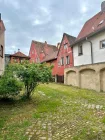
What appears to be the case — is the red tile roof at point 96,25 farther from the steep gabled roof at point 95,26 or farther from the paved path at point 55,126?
the paved path at point 55,126

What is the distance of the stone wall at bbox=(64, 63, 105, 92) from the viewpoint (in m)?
13.0

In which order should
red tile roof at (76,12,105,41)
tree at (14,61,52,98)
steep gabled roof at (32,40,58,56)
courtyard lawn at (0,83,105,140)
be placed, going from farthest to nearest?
steep gabled roof at (32,40,58,56), red tile roof at (76,12,105,41), tree at (14,61,52,98), courtyard lawn at (0,83,105,140)

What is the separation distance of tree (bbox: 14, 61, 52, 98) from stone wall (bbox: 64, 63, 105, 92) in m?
6.07

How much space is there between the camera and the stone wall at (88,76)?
512 inches

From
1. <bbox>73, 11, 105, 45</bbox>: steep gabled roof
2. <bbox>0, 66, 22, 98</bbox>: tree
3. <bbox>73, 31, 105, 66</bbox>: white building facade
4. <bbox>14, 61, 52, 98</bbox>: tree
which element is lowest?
<bbox>0, 66, 22, 98</bbox>: tree

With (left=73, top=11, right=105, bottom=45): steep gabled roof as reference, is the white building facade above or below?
below

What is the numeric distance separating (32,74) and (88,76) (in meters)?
8.07

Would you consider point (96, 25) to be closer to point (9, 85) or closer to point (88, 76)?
point (88, 76)

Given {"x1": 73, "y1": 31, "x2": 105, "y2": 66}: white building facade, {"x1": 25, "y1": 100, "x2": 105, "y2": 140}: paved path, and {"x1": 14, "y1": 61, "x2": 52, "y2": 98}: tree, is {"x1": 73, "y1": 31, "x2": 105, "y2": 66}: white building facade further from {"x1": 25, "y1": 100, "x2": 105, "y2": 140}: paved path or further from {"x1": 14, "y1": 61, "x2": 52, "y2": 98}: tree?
{"x1": 25, "y1": 100, "x2": 105, "y2": 140}: paved path

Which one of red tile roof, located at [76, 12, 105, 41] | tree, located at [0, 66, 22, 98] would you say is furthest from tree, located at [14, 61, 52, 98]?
red tile roof, located at [76, 12, 105, 41]

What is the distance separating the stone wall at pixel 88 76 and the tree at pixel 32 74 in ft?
19.9

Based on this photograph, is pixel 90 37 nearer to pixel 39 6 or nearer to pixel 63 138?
pixel 39 6

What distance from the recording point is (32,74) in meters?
8.35

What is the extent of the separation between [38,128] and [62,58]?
19065mm
